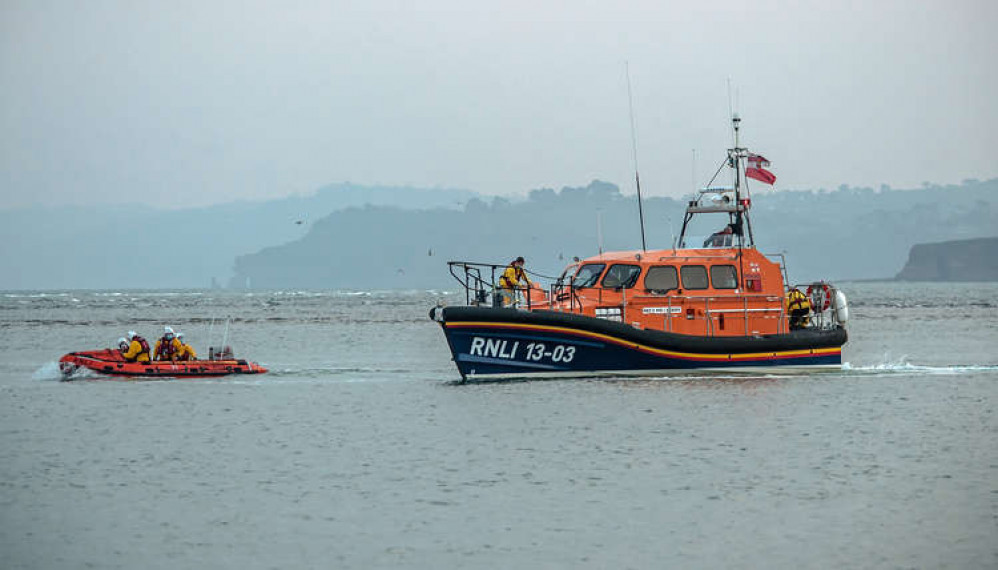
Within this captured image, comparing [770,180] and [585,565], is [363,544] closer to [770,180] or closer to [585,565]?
[585,565]

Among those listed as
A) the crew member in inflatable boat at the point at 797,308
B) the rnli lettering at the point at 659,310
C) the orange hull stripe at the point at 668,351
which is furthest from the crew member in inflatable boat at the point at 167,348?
the crew member in inflatable boat at the point at 797,308

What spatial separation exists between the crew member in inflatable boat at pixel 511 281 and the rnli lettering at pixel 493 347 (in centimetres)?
92

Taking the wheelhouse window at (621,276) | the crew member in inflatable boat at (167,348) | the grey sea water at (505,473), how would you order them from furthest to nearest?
the crew member in inflatable boat at (167,348), the wheelhouse window at (621,276), the grey sea water at (505,473)

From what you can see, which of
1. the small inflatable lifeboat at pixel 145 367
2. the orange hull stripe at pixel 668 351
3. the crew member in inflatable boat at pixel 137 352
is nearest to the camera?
the orange hull stripe at pixel 668 351

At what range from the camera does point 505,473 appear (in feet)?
42.6

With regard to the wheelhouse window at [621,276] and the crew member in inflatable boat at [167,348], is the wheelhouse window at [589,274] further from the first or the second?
the crew member in inflatable boat at [167,348]

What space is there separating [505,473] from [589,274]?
8.71 meters

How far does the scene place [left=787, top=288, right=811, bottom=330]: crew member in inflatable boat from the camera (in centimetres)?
2145

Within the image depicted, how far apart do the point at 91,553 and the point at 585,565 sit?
159 inches

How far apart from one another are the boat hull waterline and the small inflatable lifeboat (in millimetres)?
5476

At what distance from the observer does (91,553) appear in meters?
9.71

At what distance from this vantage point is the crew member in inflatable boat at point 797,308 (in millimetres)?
21453

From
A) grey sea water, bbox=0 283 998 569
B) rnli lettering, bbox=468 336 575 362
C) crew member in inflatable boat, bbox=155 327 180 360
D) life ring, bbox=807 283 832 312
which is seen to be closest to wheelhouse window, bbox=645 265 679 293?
grey sea water, bbox=0 283 998 569

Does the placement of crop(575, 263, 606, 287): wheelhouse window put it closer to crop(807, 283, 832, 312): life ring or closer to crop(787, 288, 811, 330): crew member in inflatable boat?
crop(787, 288, 811, 330): crew member in inflatable boat
